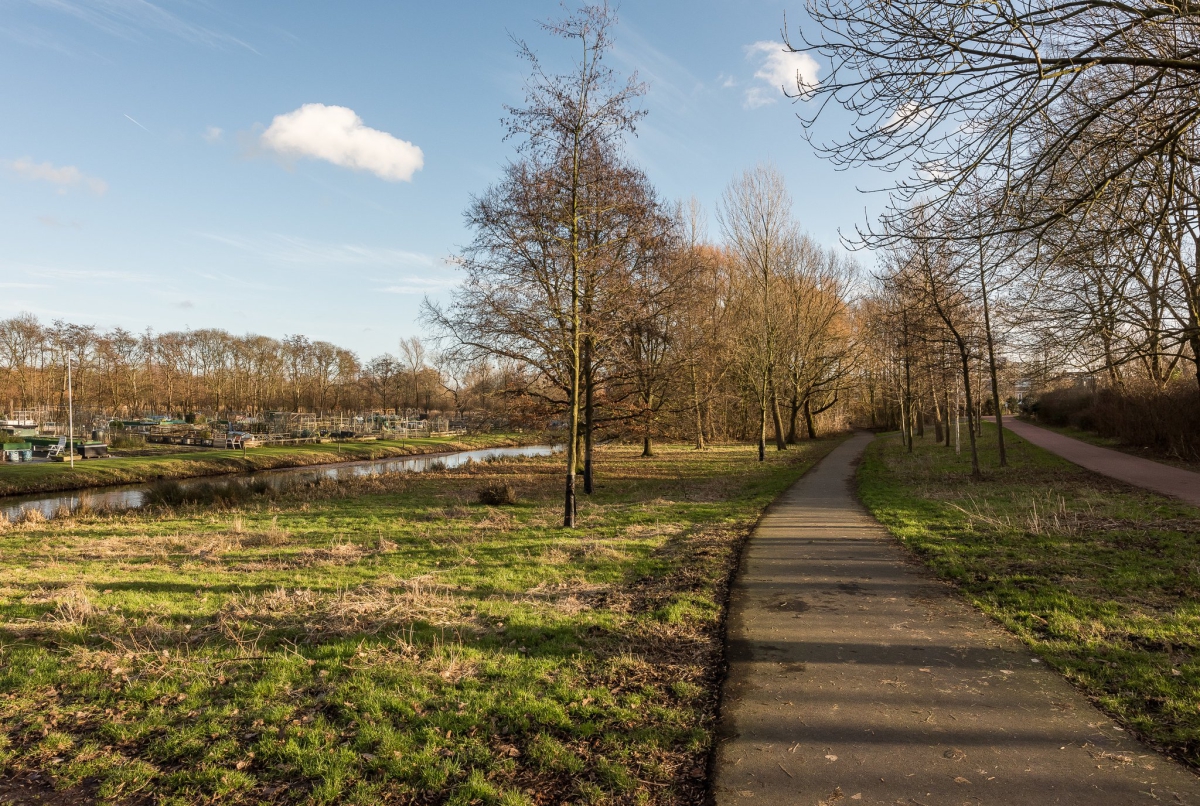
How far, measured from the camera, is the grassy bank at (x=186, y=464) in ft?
82.6

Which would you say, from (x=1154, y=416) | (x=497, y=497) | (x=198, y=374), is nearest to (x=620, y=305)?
(x=497, y=497)

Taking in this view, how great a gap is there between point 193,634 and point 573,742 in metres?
3.97

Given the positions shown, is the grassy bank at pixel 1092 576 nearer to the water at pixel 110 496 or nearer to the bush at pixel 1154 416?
the bush at pixel 1154 416

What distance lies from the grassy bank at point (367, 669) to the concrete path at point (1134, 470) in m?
10.7

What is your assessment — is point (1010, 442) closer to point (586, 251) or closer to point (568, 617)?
point (586, 251)

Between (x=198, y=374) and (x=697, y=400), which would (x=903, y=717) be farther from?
(x=198, y=374)

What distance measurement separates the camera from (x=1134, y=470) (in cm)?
1677

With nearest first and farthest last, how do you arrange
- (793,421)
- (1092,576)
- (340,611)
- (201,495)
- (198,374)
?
1. (340,611)
2. (1092,576)
3. (201,495)
4. (793,421)
5. (198,374)

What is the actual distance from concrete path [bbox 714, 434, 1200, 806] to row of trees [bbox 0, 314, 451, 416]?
54.2m

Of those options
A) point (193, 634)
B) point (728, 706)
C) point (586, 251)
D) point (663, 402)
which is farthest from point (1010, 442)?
point (193, 634)

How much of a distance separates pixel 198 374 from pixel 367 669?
2830 inches

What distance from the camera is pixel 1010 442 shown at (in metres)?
29.9

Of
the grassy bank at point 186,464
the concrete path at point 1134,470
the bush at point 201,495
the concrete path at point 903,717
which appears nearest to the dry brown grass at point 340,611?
the concrete path at point 903,717

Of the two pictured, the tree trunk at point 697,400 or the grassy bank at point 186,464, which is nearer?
the grassy bank at point 186,464
